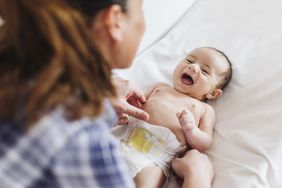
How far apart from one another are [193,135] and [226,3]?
0.70 metres

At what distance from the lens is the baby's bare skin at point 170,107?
4.15 ft

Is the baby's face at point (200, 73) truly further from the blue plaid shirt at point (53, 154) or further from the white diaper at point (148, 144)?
the blue plaid shirt at point (53, 154)

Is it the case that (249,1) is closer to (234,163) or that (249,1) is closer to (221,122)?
(221,122)

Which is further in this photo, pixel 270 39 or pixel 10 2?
pixel 270 39

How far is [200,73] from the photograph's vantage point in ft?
4.48

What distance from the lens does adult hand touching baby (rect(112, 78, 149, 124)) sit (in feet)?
3.89

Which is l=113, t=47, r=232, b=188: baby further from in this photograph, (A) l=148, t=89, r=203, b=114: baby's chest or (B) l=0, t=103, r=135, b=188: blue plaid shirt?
(B) l=0, t=103, r=135, b=188: blue plaid shirt

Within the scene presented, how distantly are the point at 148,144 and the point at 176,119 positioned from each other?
0.45 feet

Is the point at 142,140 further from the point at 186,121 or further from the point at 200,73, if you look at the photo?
the point at 200,73

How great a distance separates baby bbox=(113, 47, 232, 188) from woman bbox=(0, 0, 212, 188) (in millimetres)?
463

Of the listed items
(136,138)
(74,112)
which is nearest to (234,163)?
(136,138)

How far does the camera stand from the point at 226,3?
1.67m

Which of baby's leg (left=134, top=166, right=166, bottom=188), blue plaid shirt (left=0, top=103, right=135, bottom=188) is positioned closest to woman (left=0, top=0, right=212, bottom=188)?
blue plaid shirt (left=0, top=103, right=135, bottom=188)

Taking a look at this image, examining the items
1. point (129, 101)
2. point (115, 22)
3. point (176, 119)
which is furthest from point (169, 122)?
point (115, 22)
